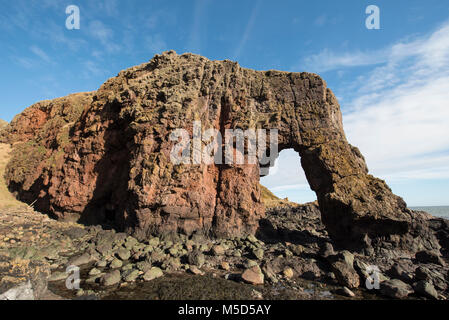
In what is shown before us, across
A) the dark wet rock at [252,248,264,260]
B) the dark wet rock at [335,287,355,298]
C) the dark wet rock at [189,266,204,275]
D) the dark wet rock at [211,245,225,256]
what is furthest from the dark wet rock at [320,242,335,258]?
the dark wet rock at [189,266,204,275]

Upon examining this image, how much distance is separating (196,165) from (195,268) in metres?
7.59

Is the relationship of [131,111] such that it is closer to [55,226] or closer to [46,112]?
[55,226]

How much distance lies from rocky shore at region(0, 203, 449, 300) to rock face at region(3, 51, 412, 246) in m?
1.91

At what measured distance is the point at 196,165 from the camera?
1697 cm

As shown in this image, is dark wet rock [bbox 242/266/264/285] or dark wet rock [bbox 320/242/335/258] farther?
dark wet rock [bbox 320/242/335/258]

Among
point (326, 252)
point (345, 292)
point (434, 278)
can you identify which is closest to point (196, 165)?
point (326, 252)

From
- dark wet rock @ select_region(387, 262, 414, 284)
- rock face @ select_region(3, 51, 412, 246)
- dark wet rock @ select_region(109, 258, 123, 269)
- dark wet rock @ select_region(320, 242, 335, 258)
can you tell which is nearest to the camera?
dark wet rock @ select_region(387, 262, 414, 284)

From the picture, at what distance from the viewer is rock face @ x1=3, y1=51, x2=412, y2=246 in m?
16.0

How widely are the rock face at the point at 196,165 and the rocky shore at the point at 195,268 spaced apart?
191 cm

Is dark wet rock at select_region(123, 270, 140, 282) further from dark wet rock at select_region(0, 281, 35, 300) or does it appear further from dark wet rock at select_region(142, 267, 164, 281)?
dark wet rock at select_region(0, 281, 35, 300)

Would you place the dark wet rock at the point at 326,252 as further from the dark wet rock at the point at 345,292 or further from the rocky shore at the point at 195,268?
the dark wet rock at the point at 345,292

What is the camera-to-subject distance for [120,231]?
57.3ft

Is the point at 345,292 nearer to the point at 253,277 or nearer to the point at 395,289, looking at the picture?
the point at 395,289

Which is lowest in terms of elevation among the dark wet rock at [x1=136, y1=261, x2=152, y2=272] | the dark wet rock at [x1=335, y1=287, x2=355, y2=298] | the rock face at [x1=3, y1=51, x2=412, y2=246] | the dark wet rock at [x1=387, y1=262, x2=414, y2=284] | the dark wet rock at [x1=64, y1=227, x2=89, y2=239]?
the dark wet rock at [x1=335, y1=287, x2=355, y2=298]
